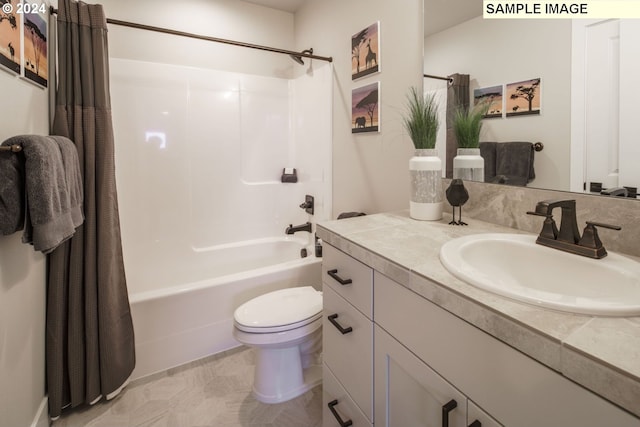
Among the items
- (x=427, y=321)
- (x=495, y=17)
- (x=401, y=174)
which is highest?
(x=495, y=17)

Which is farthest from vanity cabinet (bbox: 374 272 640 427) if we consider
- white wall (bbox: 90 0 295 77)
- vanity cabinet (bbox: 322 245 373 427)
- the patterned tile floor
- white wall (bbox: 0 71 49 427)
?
white wall (bbox: 90 0 295 77)

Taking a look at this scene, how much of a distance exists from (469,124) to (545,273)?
667mm

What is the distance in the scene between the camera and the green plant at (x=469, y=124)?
4.13 feet

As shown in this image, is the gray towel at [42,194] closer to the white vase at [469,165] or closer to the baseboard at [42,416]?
the baseboard at [42,416]

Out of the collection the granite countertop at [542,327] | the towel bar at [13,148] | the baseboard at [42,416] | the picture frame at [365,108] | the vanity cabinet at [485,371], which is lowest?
the baseboard at [42,416]

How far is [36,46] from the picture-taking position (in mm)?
1361

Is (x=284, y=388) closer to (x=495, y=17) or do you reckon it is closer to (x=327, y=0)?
(x=495, y=17)

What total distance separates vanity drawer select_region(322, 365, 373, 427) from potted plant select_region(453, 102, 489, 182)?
962 millimetres

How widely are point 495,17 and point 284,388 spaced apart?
1.91 m

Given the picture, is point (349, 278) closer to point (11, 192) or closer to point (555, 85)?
point (555, 85)

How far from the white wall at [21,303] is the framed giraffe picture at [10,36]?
4 cm

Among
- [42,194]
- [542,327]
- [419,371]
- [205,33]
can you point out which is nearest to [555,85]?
[542,327]

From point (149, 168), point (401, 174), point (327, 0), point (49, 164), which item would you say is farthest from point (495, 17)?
point (149, 168)

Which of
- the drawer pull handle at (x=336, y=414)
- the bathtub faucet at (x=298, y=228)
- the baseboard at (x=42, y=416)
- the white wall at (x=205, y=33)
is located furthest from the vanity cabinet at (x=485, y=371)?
the white wall at (x=205, y=33)
